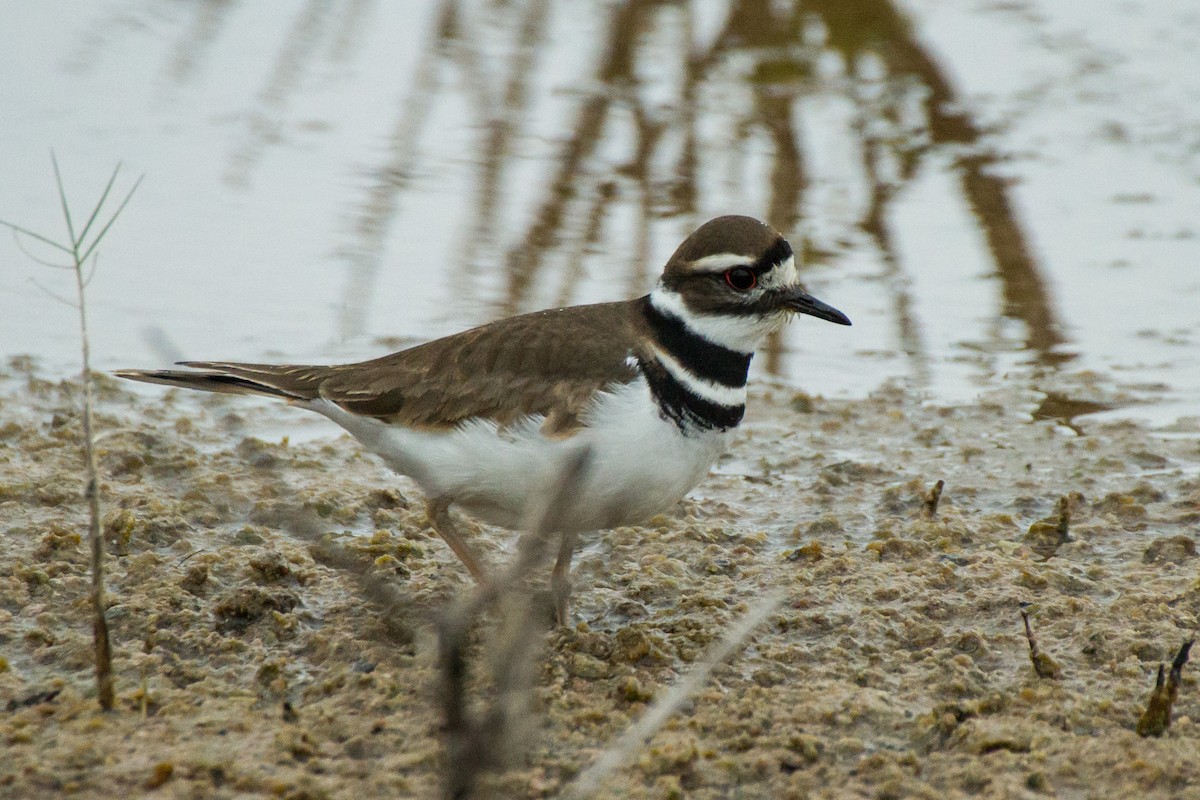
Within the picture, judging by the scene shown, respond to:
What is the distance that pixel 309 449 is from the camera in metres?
6.04

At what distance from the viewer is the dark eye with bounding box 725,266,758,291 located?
4.77 metres

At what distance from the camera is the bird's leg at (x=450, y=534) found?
4746 mm

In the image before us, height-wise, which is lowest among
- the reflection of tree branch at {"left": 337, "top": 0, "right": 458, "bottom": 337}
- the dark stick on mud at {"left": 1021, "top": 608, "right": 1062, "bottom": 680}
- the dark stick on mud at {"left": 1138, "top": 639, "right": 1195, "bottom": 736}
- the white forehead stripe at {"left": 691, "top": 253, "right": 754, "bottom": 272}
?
the reflection of tree branch at {"left": 337, "top": 0, "right": 458, "bottom": 337}

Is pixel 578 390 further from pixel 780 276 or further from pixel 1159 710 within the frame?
pixel 1159 710

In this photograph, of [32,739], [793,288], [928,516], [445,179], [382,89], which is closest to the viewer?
[32,739]

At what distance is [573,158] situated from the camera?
9.07m

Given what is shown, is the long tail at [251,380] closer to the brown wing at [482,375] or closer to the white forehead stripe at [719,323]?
the brown wing at [482,375]

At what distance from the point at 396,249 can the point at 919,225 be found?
10.1 feet

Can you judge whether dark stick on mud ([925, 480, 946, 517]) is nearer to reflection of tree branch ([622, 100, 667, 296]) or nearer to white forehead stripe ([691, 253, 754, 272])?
white forehead stripe ([691, 253, 754, 272])

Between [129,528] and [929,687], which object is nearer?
[929,687]

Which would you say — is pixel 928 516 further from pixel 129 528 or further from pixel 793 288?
pixel 129 528

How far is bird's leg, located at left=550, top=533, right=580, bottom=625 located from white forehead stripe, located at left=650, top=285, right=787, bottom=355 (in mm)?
816

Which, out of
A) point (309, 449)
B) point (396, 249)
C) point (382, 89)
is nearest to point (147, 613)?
point (309, 449)

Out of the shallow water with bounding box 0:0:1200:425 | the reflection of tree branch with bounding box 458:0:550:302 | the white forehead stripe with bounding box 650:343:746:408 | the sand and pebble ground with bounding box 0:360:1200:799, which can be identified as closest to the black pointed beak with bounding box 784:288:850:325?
the white forehead stripe with bounding box 650:343:746:408
